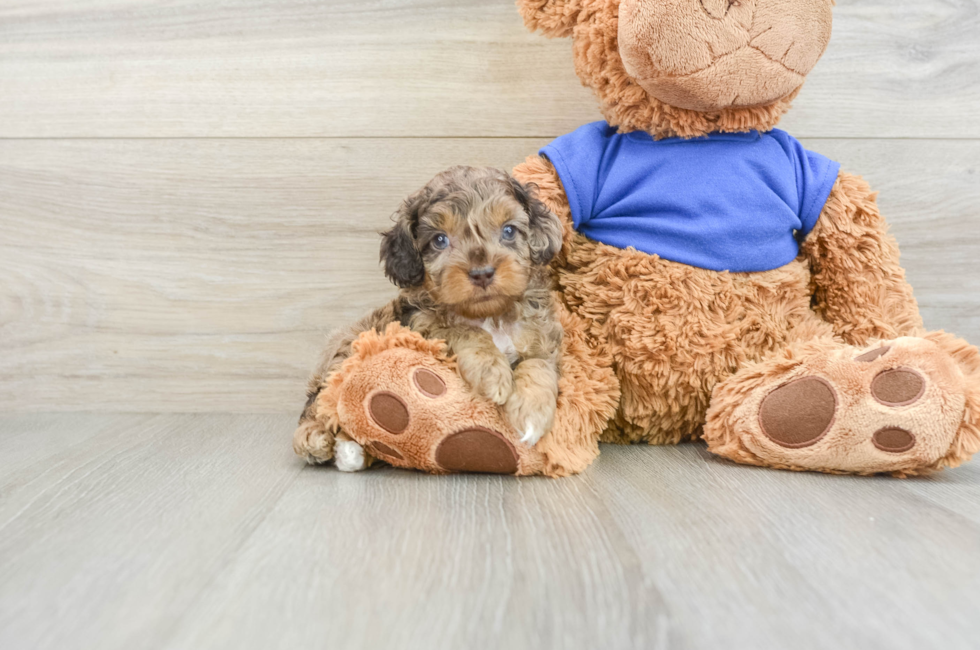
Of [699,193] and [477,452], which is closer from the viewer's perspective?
[477,452]

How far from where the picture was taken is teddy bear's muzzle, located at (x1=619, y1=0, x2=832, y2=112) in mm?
1318

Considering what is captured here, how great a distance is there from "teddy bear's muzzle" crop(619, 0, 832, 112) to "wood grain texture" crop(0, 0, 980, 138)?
0.49 metres

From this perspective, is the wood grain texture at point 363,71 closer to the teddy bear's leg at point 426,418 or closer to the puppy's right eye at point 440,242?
the puppy's right eye at point 440,242

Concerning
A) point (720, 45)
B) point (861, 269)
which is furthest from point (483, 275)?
point (861, 269)

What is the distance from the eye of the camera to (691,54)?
1.33m

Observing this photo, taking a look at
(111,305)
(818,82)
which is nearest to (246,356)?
(111,305)

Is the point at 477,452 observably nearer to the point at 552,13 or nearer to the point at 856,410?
the point at 856,410

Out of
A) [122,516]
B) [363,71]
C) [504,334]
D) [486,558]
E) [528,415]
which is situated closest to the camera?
[486,558]

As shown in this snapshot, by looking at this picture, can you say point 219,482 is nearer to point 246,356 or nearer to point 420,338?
point 420,338

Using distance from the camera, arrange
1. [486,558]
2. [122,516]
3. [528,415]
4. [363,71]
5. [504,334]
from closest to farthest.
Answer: [486,558], [122,516], [528,415], [504,334], [363,71]

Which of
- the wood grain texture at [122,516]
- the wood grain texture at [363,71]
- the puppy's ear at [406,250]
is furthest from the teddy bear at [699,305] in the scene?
the wood grain texture at [363,71]

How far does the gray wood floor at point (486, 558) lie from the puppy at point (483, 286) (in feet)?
0.49

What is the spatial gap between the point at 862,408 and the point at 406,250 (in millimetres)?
880

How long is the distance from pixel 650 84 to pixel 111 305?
5.04 feet
